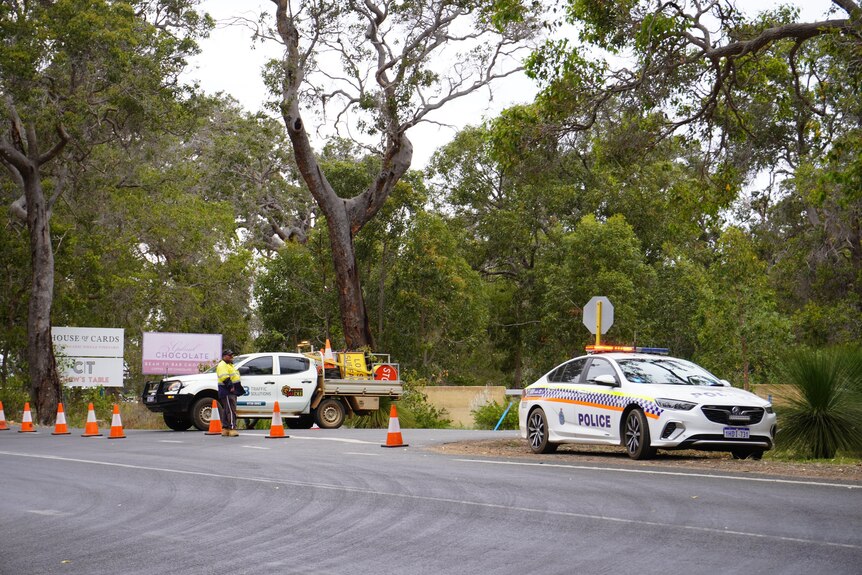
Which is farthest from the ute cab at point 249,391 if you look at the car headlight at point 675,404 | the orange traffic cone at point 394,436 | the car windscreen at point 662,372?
the car headlight at point 675,404

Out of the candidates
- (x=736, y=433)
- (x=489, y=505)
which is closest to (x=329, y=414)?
(x=736, y=433)

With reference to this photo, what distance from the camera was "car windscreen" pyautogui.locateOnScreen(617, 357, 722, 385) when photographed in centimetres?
1617

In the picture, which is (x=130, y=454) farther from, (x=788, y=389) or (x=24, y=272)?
(x=24, y=272)

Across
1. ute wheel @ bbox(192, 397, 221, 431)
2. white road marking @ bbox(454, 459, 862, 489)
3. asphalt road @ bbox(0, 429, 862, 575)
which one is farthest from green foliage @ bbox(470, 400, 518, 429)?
asphalt road @ bbox(0, 429, 862, 575)

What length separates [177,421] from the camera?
26.9 meters

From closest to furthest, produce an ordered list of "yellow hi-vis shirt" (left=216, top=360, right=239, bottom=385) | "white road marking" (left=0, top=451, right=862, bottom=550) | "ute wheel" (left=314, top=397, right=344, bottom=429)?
"white road marking" (left=0, top=451, right=862, bottom=550)
"yellow hi-vis shirt" (left=216, top=360, right=239, bottom=385)
"ute wheel" (left=314, top=397, right=344, bottom=429)

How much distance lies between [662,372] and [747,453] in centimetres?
163

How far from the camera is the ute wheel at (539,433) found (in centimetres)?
1752

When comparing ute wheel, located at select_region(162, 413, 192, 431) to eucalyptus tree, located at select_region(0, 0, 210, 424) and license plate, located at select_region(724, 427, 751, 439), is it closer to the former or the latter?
eucalyptus tree, located at select_region(0, 0, 210, 424)

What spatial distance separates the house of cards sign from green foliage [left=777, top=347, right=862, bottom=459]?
81.7ft

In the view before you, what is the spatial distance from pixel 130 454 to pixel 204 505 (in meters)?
7.66

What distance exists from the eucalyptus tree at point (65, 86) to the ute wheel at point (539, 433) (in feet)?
65.6

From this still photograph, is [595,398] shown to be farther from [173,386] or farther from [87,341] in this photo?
[87,341]

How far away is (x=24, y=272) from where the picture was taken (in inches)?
1533
